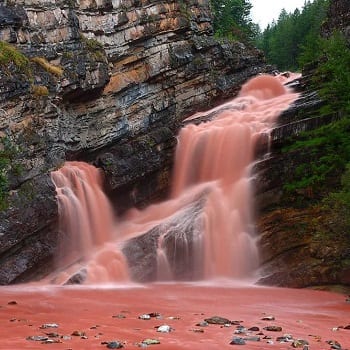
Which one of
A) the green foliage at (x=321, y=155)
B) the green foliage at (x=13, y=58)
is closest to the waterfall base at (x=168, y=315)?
the green foliage at (x=321, y=155)

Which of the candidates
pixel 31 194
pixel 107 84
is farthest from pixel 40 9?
pixel 31 194

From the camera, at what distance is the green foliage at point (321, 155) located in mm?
22359

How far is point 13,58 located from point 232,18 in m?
41.6

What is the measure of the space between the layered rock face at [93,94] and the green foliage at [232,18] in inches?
554

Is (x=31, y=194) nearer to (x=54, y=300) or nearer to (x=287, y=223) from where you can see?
(x=54, y=300)

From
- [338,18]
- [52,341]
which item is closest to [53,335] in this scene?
[52,341]

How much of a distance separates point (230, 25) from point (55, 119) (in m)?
35.6

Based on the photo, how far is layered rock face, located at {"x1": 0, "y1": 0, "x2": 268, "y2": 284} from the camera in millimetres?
22531

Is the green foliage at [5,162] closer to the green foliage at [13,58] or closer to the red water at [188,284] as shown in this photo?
the red water at [188,284]

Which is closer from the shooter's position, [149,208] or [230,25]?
[149,208]

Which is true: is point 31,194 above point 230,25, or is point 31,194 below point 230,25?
below

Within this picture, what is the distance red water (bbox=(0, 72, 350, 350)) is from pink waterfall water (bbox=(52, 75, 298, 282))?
2.0 inches

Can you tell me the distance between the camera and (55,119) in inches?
1016

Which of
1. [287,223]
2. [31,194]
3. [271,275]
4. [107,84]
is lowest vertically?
[271,275]
